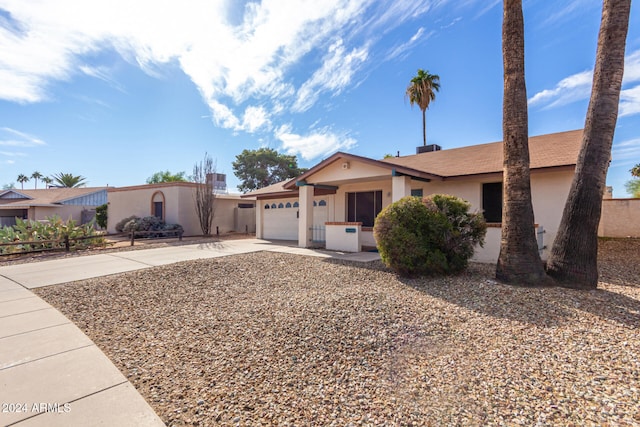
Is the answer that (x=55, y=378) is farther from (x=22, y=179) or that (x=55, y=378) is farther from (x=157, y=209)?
(x=22, y=179)

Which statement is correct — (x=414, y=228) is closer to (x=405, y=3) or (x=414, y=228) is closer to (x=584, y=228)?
(x=584, y=228)

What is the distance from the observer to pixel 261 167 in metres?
35.5

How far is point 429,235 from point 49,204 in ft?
126

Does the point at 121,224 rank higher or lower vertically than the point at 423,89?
lower

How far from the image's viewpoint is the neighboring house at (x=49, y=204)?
29719 mm

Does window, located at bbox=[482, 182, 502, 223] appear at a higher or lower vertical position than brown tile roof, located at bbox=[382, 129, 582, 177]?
lower

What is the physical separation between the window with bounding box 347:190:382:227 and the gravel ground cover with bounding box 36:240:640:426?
685 cm

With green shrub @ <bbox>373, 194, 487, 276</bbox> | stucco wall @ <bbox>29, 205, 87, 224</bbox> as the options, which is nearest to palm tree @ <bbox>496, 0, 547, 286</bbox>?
green shrub @ <bbox>373, 194, 487, 276</bbox>

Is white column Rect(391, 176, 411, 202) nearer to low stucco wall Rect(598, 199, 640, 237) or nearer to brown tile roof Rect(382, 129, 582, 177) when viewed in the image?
brown tile roof Rect(382, 129, 582, 177)

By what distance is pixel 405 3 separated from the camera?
9.06 m

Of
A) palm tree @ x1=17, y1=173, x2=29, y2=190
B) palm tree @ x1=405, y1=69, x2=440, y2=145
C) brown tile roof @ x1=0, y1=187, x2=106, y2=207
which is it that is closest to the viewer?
palm tree @ x1=405, y1=69, x2=440, y2=145

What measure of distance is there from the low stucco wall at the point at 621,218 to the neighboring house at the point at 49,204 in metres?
43.1

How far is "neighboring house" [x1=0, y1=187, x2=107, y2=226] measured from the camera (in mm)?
29719

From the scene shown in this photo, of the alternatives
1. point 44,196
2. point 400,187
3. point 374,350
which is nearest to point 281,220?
point 400,187
